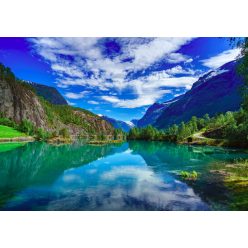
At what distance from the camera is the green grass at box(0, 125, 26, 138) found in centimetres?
7388

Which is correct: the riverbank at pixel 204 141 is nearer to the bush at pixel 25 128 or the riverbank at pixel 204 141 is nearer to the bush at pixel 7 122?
the bush at pixel 25 128

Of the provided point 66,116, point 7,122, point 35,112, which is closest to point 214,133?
point 7,122

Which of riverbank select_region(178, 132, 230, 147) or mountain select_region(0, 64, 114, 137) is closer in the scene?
riverbank select_region(178, 132, 230, 147)

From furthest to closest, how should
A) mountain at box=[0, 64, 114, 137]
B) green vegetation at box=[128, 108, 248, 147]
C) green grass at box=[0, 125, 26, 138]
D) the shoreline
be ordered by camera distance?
mountain at box=[0, 64, 114, 137]
green grass at box=[0, 125, 26, 138]
the shoreline
green vegetation at box=[128, 108, 248, 147]

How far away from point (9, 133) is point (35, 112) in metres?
33.0

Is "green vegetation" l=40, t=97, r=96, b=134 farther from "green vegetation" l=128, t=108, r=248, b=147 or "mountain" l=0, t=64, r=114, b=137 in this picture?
"green vegetation" l=128, t=108, r=248, b=147

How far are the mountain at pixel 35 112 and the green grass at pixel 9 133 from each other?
7848 mm

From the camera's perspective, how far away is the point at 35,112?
109625 millimetres

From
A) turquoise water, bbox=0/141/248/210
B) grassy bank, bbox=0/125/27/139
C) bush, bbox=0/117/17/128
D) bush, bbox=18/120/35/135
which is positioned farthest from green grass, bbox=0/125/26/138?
turquoise water, bbox=0/141/248/210

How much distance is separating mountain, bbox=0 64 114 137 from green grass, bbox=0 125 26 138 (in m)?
7.85

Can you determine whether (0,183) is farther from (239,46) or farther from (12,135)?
(12,135)

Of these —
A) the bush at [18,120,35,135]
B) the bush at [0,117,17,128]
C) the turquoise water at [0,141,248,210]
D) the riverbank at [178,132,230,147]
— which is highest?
the bush at [0,117,17,128]
